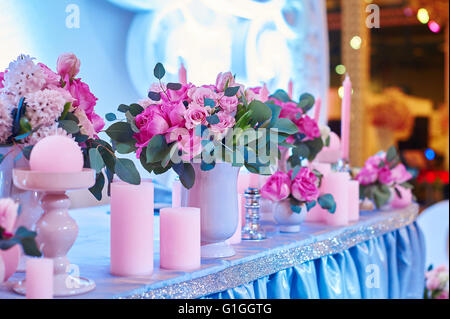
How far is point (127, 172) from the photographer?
952mm

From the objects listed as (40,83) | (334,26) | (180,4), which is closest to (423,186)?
(334,26)

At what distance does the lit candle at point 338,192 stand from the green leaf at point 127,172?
737mm

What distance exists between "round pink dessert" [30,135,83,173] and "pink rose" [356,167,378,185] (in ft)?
4.18

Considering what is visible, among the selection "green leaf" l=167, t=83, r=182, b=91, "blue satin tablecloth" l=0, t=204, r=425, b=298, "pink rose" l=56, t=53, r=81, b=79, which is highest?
"pink rose" l=56, t=53, r=81, b=79

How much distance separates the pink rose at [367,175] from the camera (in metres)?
1.92

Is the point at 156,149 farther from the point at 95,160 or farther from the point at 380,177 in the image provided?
the point at 380,177

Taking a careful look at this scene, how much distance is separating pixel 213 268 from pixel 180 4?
119cm

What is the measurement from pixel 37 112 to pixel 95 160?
0.12 meters

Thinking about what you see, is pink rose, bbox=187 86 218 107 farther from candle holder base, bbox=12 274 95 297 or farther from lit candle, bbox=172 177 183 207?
candle holder base, bbox=12 274 95 297

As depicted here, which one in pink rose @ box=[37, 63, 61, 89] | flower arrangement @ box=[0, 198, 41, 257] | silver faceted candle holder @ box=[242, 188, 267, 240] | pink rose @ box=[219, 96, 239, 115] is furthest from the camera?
silver faceted candle holder @ box=[242, 188, 267, 240]

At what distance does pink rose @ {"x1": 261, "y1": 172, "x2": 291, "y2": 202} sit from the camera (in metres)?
1.39

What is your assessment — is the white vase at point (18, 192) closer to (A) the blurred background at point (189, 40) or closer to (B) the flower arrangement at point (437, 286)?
(A) the blurred background at point (189, 40)

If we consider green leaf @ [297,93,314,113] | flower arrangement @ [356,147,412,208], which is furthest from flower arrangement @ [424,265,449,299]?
green leaf @ [297,93,314,113]

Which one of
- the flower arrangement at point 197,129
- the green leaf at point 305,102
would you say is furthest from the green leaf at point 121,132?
the green leaf at point 305,102
